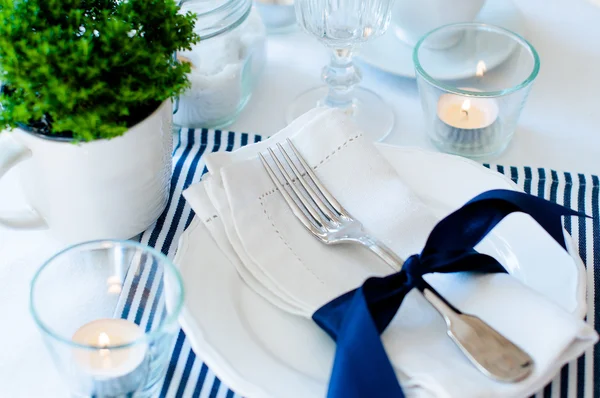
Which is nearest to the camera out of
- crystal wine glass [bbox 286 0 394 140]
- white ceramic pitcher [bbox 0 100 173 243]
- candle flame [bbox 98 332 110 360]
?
candle flame [bbox 98 332 110 360]

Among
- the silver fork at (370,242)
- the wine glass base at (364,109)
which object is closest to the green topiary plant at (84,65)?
the silver fork at (370,242)

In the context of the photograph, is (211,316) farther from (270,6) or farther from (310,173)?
(270,6)

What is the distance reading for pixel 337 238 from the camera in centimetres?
58

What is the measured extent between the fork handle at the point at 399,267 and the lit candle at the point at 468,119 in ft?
0.65

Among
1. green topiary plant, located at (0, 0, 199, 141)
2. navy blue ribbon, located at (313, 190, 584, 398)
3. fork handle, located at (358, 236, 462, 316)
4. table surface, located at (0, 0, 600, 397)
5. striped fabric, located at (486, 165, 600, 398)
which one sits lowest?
striped fabric, located at (486, 165, 600, 398)

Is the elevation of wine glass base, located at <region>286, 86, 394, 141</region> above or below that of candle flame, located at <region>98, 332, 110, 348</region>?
below

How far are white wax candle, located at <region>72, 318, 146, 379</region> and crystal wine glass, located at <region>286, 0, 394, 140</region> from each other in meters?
0.31

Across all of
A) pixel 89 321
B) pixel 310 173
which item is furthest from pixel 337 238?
pixel 89 321

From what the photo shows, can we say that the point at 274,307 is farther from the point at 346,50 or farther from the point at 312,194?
the point at 346,50

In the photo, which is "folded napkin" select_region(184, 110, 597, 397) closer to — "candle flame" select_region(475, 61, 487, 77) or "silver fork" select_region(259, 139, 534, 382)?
"silver fork" select_region(259, 139, 534, 382)

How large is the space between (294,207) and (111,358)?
19cm

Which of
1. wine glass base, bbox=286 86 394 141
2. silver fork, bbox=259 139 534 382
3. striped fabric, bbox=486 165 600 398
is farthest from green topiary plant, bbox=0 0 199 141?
striped fabric, bbox=486 165 600 398

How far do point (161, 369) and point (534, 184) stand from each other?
0.38 m

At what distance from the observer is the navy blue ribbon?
1.50 feet
